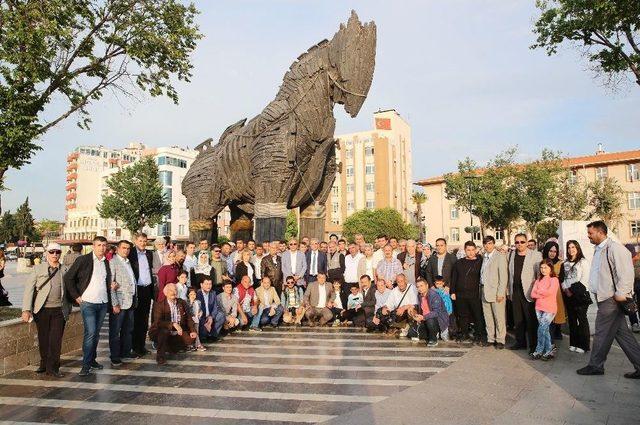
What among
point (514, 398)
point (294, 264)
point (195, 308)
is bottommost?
point (514, 398)

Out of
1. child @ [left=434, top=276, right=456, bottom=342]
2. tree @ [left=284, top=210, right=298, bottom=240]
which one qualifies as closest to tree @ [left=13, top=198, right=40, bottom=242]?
tree @ [left=284, top=210, right=298, bottom=240]

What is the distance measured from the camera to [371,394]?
5.01 metres

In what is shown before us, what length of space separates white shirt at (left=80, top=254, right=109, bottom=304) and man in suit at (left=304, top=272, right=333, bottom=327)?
4.13 metres

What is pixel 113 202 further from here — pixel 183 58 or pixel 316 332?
pixel 316 332

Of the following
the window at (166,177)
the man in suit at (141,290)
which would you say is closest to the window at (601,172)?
the man in suit at (141,290)

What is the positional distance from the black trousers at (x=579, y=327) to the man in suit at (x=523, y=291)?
0.51m

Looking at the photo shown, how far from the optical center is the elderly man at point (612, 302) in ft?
17.9

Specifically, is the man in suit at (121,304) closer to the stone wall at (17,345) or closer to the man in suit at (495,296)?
the stone wall at (17,345)

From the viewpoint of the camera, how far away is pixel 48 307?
6203 mm

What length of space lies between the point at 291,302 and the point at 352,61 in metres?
5.00

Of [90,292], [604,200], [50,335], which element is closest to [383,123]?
[604,200]

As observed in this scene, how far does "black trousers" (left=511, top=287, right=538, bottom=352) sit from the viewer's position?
712 centimetres

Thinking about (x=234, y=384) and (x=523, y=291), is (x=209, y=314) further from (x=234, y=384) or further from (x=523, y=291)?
(x=523, y=291)

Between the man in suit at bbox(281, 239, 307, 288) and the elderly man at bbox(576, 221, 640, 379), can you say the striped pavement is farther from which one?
the man in suit at bbox(281, 239, 307, 288)
